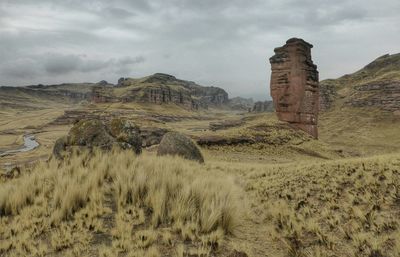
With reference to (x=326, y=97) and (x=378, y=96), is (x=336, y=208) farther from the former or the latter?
(x=326, y=97)

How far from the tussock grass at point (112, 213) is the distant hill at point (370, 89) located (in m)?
113

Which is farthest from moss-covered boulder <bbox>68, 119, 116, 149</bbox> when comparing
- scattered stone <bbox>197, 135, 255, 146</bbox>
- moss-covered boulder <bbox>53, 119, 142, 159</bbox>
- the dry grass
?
Result: scattered stone <bbox>197, 135, 255, 146</bbox>

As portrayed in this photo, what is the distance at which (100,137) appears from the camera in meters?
18.6

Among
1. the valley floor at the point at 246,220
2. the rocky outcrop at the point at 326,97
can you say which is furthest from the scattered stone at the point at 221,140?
the rocky outcrop at the point at 326,97

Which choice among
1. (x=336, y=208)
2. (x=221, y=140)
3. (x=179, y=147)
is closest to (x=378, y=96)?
(x=221, y=140)

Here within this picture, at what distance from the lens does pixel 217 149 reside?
4312 centimetres

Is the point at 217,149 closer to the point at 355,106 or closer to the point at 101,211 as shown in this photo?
the point at 101,211

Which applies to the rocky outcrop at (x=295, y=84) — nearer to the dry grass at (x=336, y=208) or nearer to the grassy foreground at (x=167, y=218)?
the dry grass at (x=336, y=208)

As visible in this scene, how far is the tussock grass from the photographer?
676 centimetres

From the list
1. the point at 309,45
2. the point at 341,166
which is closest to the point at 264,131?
the point at 309,45

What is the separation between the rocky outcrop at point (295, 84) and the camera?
55656 mm

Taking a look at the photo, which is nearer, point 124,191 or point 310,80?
point 124,191

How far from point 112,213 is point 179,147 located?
17.1 m

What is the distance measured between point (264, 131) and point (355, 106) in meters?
81.5
